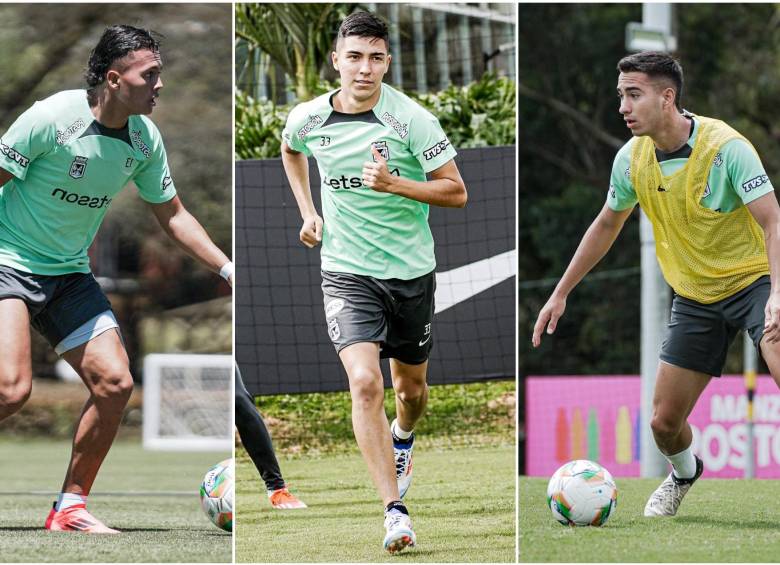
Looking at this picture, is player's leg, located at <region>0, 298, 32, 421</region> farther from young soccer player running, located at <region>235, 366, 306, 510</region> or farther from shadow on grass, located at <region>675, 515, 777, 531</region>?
shadow on grass, located at <region>675, 515, 777, 531</region>

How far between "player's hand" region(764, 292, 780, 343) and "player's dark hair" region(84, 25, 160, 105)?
10.3 feet

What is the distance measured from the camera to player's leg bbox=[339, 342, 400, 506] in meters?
5.34

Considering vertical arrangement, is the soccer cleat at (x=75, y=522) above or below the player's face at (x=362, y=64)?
below

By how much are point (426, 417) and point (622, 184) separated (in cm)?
165

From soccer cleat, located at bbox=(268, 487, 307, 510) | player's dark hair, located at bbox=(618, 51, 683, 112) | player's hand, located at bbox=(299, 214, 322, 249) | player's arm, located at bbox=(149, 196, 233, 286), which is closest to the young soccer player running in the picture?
soccer cleat, located at bbox=(268, 487, 307, 510)

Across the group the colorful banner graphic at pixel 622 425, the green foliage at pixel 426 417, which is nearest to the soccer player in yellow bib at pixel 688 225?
the green foliage at pixel 426 417

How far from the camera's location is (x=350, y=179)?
576 centimetres

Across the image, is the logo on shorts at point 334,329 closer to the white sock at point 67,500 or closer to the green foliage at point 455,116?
the green foliage at point 455,116

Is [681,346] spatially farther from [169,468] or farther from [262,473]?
[169,468]

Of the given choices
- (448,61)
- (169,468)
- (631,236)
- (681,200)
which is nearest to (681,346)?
(681,200)

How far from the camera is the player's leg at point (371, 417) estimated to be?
5.34m

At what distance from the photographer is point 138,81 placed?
19.7 ft

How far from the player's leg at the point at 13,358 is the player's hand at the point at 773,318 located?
339cm

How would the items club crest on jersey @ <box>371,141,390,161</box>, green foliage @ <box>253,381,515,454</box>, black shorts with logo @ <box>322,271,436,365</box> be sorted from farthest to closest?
green foliage @ <box>253,381,515,454</box> < club crest on jersey @ <box>371,141,390,161</box> < black shorts with logo @ <box>322,271,436,365</box>
